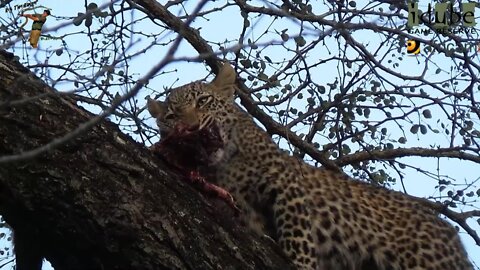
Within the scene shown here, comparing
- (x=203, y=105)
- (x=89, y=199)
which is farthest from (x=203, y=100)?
(x=89, y=199)

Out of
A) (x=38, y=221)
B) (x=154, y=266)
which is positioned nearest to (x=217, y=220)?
(x=154, y=266)

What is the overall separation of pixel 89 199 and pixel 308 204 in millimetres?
2358

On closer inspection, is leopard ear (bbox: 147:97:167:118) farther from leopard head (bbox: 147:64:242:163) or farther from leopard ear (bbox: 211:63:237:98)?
leopard ear (bbox: 211:63:237:98)

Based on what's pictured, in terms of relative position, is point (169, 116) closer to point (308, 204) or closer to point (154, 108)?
point (154, 108)

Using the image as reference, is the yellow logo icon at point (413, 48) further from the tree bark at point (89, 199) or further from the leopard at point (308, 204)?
the tree bark at point (89, 199)

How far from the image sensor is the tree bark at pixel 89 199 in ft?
9.65

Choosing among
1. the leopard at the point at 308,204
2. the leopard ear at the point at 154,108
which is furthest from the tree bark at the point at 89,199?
the leopard ear at the point at 154,108

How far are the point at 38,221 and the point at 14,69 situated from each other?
20.5 inches

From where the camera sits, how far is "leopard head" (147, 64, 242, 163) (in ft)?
17.7

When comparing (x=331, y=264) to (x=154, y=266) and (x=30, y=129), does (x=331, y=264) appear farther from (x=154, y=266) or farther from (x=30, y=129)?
(x=30, y=129)

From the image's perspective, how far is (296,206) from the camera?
196 inches

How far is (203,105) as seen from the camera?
5621mm

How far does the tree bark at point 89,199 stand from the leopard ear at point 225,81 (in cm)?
217

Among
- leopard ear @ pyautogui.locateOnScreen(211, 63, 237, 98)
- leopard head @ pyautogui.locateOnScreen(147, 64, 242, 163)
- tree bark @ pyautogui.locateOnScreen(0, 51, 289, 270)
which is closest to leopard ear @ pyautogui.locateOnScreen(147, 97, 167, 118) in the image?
leopard head @ pyautogui.locateOnScreen(147, 64, 242, 163)
